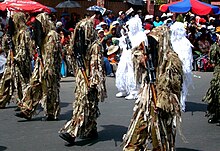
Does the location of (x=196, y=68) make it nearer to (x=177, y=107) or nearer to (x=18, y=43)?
(x=18, y=43)

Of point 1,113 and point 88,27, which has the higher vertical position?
point 88,27

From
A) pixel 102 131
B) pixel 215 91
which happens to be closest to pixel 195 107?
pixel 215 91

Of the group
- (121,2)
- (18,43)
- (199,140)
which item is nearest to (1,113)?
(18,43)

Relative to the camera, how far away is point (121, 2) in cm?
2636

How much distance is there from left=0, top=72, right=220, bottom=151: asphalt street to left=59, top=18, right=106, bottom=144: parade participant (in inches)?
10.4

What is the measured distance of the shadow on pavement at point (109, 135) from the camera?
26.4 ft

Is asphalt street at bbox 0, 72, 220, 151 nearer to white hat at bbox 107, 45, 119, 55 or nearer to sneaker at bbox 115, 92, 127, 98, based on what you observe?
sneaker at bbox 115, 92, 127, 98

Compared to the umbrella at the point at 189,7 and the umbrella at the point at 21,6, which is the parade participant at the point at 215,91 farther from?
the umbrella at the point at 189,7

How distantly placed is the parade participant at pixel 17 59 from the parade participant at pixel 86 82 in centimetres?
252

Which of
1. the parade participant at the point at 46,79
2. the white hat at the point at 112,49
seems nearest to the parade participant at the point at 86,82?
the parade participant at the point at 46,79

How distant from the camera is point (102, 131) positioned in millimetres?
8930

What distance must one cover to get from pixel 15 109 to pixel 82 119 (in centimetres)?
357

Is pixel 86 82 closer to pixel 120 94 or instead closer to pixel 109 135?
pixel 109 135

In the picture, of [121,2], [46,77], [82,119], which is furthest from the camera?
[121,2]
